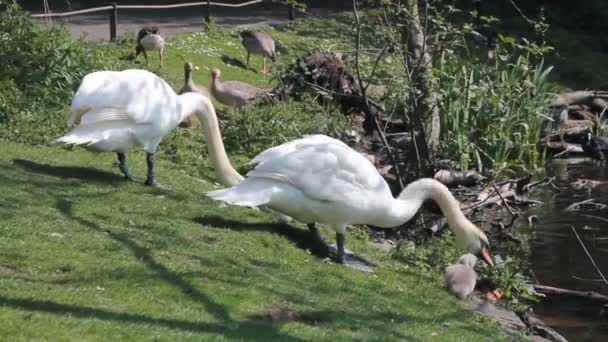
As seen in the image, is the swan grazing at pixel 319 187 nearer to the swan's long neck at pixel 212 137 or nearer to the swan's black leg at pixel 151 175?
the swan's long neck at pixel 212 137

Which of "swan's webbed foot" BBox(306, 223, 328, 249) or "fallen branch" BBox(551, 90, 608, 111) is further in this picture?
"fallen branch" BBox(551, 90, 608, 111)

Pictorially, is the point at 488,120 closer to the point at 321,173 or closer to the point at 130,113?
the point at 321,173

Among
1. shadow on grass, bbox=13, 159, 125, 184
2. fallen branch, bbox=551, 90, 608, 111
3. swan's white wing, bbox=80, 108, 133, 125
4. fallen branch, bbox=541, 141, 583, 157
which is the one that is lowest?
fallen branch, bbox=541, 141, 583, 157

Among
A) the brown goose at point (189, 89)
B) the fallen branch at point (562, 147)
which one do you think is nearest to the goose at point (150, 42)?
the brown goose at point (189, 89)

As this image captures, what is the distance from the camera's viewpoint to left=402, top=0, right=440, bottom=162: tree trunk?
15.2m

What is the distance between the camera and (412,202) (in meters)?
11.6

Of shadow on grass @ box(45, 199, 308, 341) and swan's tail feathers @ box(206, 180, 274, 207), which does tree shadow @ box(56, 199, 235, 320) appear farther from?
swan's tail feathers @ box(206, 180, 274, 207)

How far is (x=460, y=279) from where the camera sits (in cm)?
1155

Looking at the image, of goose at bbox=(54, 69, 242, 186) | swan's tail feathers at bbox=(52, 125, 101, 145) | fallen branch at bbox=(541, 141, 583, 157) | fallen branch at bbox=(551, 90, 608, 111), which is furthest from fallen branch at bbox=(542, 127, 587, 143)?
swan's tail feathers at bbox=(52, 125, 101, 145)

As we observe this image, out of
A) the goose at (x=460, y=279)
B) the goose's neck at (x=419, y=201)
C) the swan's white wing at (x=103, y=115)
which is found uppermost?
the swan's white wing at (x=103, y=115)

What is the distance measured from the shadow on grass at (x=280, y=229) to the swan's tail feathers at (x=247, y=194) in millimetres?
700

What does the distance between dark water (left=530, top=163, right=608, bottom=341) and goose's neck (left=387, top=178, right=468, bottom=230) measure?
1.50 m

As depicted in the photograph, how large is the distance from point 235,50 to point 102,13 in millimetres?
7439

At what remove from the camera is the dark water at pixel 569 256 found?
→ 39.7 ft
